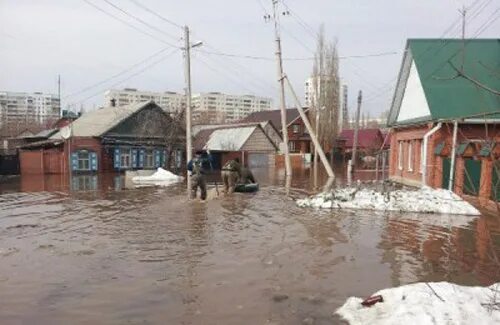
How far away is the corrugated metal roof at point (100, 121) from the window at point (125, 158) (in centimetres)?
239

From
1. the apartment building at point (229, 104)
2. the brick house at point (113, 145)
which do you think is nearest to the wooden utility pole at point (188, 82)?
the brick house at point (113, 145)

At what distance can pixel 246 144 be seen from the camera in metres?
50.4

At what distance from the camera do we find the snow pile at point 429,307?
5367 mm

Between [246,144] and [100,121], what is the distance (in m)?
14.8

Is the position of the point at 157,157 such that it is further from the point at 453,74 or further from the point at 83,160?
the point at 453,74

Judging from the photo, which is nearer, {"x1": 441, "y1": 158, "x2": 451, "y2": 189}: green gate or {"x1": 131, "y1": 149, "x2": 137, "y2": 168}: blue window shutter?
{"x1": 441, "y1": 158, "x2": 451, "y2": 189}: green gate

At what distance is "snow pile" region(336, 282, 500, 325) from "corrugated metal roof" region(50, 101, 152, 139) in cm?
3662

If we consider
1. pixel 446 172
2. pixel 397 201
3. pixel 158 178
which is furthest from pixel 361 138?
pixel 397 201

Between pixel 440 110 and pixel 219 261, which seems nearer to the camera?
pixel 219 261

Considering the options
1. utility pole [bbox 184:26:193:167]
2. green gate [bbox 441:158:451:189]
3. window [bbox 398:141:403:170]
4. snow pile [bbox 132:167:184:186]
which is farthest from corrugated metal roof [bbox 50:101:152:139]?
green gate [bbox 441:158:451:189]

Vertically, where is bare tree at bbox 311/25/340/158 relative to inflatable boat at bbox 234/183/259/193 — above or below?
above

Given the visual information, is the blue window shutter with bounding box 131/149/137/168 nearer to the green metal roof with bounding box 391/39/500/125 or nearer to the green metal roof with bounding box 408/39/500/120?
the green metal roof with bounding box 391/39/500/125

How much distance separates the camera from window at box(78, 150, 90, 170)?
38.9 metres

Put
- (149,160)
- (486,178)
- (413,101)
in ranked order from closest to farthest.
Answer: (486,178), (413,101), (149,160)
